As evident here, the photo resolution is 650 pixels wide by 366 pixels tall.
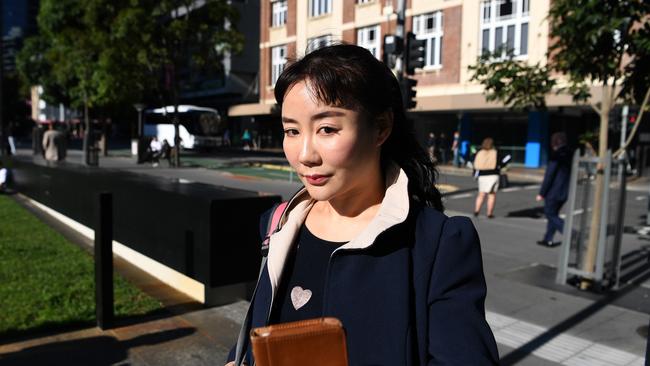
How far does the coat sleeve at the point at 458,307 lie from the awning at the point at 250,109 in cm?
3758

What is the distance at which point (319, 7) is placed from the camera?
35344 millimetres

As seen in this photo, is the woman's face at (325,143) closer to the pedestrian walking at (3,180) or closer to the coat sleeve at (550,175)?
the coat sleeve at (550,175)

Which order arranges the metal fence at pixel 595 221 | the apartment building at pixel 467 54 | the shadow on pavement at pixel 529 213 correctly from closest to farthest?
the metal fence at pixel 595 221 < the shadow on pavement at pixel 529 213 < the apartment building at pixel 467 54

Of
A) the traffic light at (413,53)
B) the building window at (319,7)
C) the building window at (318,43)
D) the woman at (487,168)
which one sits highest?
the building window at (319,7)

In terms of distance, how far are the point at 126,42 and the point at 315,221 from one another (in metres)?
23.1

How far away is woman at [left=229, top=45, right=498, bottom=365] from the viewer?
135 centimetres

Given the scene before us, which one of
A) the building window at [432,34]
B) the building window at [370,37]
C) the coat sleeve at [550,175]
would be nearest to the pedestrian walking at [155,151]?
the building window at [370,37]

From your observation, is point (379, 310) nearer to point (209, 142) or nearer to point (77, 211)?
point (77, 211)

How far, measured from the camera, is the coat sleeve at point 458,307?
1.30 m

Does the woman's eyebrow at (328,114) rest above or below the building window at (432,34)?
below

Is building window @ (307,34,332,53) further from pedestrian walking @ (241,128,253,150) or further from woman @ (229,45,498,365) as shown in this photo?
pedestrian walking @ (241,128,253,150)

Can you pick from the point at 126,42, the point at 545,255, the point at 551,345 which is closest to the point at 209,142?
the point at 126,42

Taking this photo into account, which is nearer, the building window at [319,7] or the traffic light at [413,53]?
the traffic light at [413,53]

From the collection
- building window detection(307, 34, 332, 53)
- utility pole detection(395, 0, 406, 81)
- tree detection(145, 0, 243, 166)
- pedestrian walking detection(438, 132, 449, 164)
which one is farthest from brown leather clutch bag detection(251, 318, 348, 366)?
pedestrian walking detection(438, 132, 449, 164)
